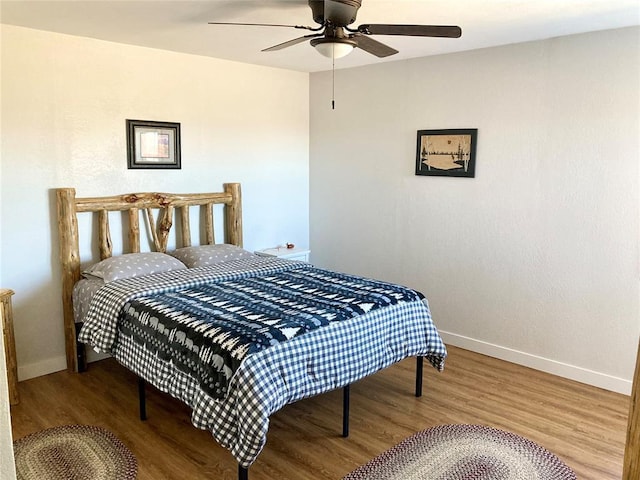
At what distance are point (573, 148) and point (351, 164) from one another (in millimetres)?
2010

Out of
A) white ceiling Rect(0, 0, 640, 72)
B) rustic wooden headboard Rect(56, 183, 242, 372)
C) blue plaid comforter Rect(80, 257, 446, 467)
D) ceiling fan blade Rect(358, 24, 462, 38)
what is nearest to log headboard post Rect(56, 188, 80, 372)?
rustic wooden headboard Rect(56, 183, 242, 372)

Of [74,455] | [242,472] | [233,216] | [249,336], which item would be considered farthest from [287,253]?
[242,472]

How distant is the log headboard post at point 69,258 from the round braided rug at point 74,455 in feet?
2.89

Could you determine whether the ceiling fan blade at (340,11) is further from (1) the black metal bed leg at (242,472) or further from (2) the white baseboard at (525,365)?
(2) the white baseboard at (525,365)

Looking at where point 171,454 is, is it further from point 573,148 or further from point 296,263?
point 573,148

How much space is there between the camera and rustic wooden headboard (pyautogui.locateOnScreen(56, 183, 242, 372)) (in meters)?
3.54

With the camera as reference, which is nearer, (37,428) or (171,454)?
(171,454)

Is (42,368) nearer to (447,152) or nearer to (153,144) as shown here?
(153,144)

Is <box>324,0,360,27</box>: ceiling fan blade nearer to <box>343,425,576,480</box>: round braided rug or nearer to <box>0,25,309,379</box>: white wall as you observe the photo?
<box>0,25,309,379</box>: white wall

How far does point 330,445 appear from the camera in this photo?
109 inches

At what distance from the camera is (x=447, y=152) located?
13.5 feet

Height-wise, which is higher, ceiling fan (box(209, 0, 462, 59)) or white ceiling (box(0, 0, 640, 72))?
white ceiling (box(0, 0, 640, 72))

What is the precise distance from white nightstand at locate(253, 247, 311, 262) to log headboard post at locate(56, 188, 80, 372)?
1.61 m

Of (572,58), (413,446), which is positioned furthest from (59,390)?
(572,58)
